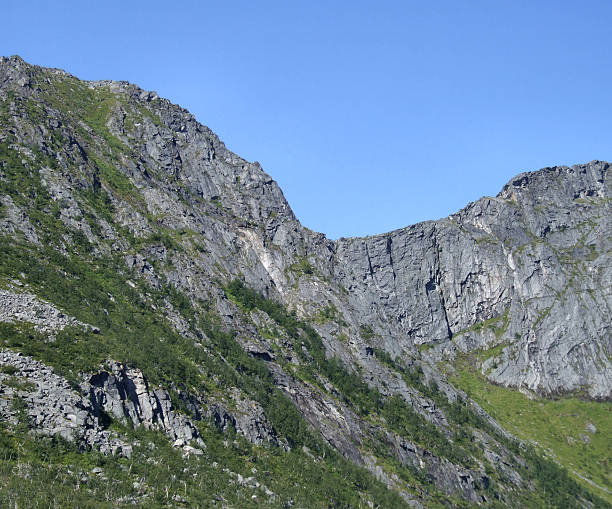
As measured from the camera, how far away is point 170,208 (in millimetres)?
164625

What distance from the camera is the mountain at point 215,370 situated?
68.2 meters

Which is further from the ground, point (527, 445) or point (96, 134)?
point (96, 134)

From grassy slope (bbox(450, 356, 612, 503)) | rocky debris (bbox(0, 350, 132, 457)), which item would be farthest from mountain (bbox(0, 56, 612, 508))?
grassy slope (bbox(450, 356, 612, 503))

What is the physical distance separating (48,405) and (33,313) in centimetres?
2186

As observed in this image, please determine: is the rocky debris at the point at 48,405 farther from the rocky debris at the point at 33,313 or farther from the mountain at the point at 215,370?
the rocky debris at the point at 33,313

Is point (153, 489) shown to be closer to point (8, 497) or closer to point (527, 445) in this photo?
point (8, 497)

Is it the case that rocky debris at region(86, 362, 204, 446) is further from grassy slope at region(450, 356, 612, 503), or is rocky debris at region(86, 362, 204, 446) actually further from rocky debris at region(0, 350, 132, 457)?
grassy slope at region(450, 356, 612, 503)

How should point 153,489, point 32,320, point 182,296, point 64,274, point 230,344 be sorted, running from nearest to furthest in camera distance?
point 153,489 < point 32,320 < point 64,274 < point 230,344 < point 182,296

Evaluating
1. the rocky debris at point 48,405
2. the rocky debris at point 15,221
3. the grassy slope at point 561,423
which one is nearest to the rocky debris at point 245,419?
the rocky debris at point 48,405

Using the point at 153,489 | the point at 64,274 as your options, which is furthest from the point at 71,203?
the point at 153,489

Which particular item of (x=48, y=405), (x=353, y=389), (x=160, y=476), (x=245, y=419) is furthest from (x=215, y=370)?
(x=353, y=389)

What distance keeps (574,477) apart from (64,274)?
13406cm

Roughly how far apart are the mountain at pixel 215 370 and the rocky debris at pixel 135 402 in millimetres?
313

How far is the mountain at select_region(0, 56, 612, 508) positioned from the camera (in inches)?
2687
